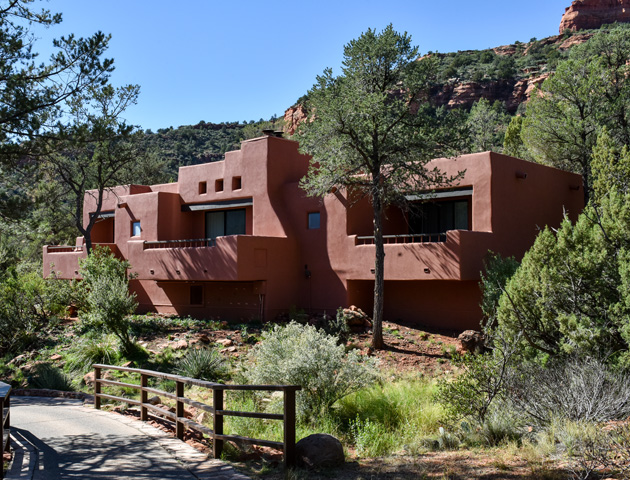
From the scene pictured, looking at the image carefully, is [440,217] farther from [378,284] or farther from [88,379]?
[88,379]

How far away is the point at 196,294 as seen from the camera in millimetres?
24609

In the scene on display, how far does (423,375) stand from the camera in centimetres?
1530

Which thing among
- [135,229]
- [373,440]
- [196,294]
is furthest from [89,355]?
[135,229]

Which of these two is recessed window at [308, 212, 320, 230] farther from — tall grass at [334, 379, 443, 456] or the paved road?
the paved road

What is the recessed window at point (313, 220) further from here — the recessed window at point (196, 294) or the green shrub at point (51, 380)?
the green shrub at point (51, 380)

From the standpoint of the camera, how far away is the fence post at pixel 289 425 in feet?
22.8

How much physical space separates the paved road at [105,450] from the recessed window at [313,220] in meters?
12.8

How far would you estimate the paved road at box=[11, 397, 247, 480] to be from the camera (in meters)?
6.71

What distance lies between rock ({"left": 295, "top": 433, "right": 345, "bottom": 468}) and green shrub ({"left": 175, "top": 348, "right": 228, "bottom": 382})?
7.38 m

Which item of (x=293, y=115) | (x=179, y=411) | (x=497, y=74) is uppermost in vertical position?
(x=497, y=74)

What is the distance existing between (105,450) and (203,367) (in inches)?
265

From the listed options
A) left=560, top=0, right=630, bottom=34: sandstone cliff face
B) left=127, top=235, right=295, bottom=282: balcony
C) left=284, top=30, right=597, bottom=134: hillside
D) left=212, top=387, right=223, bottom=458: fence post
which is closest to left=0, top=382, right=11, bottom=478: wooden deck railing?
left=212, top=387, right=223, bottom=458: fence post

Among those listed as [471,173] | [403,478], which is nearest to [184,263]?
[471,173]

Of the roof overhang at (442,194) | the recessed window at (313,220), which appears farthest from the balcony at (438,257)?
the recessed window at (313,220)
